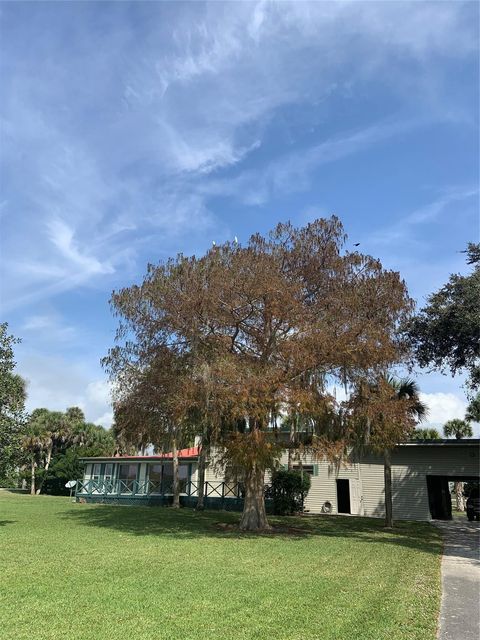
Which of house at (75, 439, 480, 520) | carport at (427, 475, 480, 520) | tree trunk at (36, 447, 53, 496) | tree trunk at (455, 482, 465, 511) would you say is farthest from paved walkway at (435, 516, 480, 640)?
tree trunk at (36, 447, 53, 496)

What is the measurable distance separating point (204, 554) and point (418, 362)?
38.3ft

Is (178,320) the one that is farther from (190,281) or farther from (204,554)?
(204,554)

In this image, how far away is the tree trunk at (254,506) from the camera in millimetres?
16234

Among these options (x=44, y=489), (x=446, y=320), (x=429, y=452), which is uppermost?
(x=446, y=320)

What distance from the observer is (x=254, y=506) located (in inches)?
648

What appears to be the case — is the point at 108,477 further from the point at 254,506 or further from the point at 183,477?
the point at 254,506

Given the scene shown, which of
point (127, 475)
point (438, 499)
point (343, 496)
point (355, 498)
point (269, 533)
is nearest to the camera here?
point (269, 533)

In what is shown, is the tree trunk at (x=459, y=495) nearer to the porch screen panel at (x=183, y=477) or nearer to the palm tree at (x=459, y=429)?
the palm tree at (x=459, y=429)

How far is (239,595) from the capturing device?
22.8 feet

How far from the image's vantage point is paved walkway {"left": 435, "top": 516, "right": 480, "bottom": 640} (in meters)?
5.66

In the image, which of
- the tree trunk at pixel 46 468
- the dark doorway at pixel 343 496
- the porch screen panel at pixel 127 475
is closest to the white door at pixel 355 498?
the dark doorway at pixel 343 496

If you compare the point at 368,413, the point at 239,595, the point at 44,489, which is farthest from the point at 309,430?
the point at 44,489

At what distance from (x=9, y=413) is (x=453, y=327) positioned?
14.7m

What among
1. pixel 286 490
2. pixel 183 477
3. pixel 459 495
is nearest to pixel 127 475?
pixel 183 477
